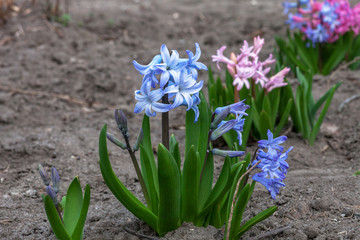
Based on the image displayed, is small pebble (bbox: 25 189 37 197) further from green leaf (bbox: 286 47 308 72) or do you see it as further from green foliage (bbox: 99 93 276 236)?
green leaf (bbox: 286 47 308 72)

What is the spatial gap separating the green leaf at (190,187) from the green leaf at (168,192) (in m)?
0.04

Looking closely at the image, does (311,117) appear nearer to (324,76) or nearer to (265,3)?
(324,76)

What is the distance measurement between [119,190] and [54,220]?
11.3 inches

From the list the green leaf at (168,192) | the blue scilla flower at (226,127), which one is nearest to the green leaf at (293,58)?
the blue scilla flower at (226,127)

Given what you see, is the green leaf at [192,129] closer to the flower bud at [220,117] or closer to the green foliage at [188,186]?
the green foliage at [188,186]

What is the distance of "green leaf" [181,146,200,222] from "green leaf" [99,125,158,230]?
145 millimetres

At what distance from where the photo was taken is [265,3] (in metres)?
7.39

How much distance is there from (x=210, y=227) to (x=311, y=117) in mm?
1551

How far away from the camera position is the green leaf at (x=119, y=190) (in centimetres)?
197

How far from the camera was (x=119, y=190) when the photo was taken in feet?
6.78

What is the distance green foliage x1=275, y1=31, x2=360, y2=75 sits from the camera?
14.3ft

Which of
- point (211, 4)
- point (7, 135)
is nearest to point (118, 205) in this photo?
point (7, 135)

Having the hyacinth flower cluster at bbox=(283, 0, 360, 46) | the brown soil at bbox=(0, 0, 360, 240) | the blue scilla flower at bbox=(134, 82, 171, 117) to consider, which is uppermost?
the hyacinth flower cluster at bbox=(283, 0, 360, 46)

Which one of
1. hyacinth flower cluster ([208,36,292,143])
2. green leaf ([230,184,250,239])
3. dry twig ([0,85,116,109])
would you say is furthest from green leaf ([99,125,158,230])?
dry twig ([0,85,116,109])
